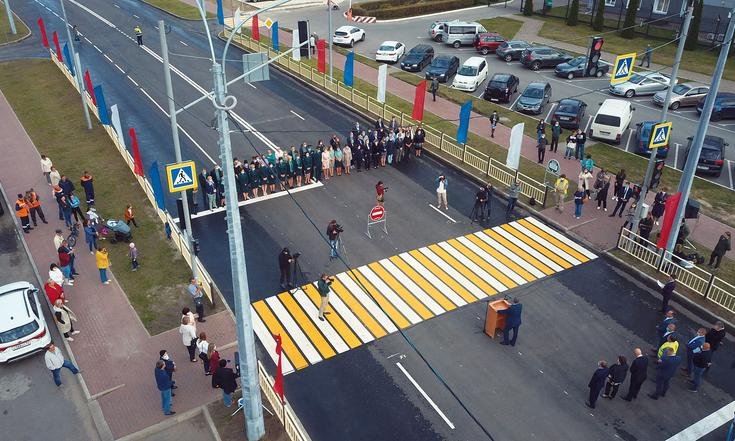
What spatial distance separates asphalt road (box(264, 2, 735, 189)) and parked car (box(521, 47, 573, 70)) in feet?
1.55

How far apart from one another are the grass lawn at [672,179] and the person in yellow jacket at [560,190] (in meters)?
5.35

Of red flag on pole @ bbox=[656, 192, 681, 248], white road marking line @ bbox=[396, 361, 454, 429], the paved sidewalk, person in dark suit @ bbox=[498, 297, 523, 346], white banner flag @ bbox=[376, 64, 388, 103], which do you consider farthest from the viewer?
white banner flag @ bbox=[376, 64, 388, 103]

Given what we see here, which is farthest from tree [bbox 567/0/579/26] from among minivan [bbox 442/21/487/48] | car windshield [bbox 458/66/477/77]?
car windshield [bbox 458/66/477/77]

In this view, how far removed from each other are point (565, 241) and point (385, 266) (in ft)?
22.8

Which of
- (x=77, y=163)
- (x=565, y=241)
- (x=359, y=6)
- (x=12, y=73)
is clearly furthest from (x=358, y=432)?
(x=359, y=6)

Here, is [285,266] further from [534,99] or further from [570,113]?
[534,99]

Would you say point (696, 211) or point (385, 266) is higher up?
point (696, 211)

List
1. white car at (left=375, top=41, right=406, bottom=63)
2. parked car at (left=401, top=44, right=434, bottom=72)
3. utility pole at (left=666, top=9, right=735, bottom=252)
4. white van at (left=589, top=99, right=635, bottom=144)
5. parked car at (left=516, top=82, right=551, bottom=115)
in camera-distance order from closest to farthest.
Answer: utility pole at (left=666, top=9, right=735, bottom=252) → white van at (left=589, top=99, right=635, bottom=144) → parked car at (left=516, top=82, right=551, bottom=115) → parked car at (left=401, top=44, right=434, bottom=72) → white car at (left=375, top=41, right=406, bottom=63)

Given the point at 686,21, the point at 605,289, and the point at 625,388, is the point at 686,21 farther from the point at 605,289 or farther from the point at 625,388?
the point at 625,388

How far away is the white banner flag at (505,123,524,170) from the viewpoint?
25.0 meters

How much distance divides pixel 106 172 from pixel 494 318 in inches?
735

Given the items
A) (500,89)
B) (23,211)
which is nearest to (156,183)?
(23,211)

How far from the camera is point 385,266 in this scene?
808 inches

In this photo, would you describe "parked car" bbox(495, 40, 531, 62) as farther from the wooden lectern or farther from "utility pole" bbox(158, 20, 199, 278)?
"utility pole" bbox(158, 20, 199, 278)
